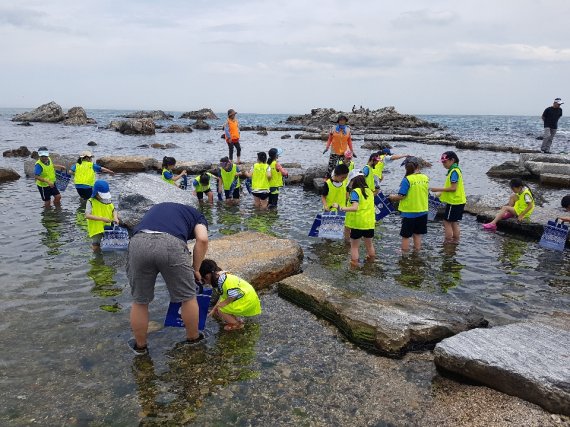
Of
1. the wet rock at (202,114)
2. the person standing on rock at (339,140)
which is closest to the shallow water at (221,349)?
the person standing on rock at (339,140)

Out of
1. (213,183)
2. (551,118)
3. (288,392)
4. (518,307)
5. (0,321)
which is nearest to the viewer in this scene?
(288,392)

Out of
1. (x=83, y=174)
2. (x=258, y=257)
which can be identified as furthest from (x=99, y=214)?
(x=83, y=174)

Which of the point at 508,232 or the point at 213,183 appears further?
the point at 213,183

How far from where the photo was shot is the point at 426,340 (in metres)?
5.34

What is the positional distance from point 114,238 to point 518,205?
9.52m

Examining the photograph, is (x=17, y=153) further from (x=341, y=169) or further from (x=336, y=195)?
(x=341, y=169)

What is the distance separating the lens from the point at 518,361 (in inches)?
171

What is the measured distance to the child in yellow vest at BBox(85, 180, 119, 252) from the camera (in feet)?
27.9

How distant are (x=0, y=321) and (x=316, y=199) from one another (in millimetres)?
10595

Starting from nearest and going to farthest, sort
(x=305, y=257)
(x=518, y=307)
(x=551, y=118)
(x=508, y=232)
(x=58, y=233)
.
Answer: (x=518, y=307), (x=305, y=257), (x=58, y=233), (x=508, y=232), (x=551, y=118)

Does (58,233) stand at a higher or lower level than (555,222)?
lower

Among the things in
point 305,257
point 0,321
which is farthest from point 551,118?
point 0,321

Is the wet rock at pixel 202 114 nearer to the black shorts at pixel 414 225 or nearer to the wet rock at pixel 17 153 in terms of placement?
the wet rock at pixel 17 153

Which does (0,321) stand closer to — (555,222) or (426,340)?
(426,340)
